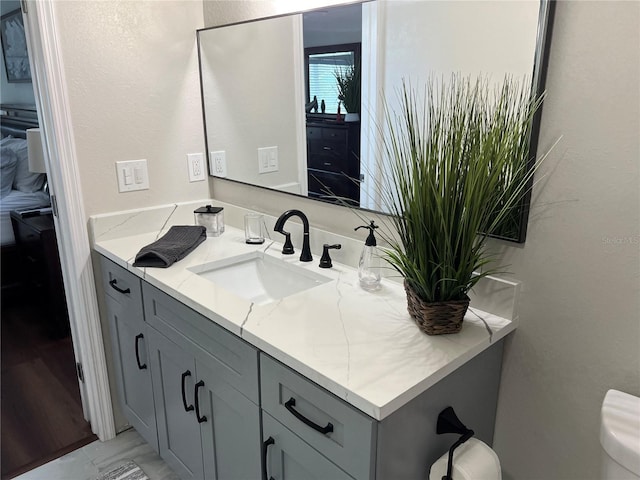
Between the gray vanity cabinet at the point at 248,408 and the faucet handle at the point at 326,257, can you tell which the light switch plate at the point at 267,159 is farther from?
the gray vanity cabinet at the point at 248,408

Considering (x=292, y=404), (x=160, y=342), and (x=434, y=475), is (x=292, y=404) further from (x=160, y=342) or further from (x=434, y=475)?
(x=160, y=342)

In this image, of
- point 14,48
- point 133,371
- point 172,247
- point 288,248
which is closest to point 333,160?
point 288,248

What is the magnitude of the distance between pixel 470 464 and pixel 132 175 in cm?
167

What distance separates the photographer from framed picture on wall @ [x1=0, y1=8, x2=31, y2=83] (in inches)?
167

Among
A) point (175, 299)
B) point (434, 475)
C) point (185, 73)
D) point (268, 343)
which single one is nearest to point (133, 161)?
point (185, 73)

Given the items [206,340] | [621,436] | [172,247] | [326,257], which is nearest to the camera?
[621,436]

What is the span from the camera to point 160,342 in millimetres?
1702

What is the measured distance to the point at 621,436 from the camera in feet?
3.24

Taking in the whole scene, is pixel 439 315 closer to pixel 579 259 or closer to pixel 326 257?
pixel 579 259

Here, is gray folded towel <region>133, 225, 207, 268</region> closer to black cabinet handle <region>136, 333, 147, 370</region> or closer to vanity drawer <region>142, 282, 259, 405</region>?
vanity drawer <region>142, 282, 259, 405</region>

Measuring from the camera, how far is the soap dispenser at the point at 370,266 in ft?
4.94

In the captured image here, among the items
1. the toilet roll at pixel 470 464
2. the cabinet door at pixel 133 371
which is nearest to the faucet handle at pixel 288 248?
the cabinet door at pixel 133 371

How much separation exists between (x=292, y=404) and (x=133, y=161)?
1349 millimetres

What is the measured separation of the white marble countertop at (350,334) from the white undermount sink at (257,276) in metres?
0.08
